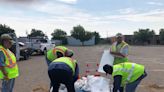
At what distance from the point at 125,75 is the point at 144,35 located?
116518 mm

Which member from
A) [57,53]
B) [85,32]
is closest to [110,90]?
[57,53]

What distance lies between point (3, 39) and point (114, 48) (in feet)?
10.1

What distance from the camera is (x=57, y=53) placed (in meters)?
8.23

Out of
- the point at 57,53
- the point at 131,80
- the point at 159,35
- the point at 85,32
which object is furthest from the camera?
the point at 159,35

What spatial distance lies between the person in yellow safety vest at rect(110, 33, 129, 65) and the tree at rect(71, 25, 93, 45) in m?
103

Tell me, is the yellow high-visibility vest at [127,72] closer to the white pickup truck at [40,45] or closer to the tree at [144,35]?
the white pickup truck at [40,45]

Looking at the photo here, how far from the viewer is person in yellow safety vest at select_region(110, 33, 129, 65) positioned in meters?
8.77

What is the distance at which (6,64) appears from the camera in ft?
23.8

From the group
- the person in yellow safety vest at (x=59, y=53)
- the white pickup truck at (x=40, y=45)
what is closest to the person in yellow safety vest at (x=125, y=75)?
the person in yellow safety vest at (x=59, y=53)

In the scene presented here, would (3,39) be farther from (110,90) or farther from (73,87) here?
(110,90)

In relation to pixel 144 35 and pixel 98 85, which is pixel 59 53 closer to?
pixel 98 85

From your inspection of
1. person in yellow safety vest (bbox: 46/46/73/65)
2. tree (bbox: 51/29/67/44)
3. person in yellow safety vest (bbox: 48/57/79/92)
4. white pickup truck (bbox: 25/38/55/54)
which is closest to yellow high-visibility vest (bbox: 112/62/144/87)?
person in yellow safety vest (bbox: 48/57/79/92)

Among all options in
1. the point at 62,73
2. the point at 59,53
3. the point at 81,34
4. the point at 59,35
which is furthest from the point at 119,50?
the point at 59,35

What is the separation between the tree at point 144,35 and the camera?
120m
